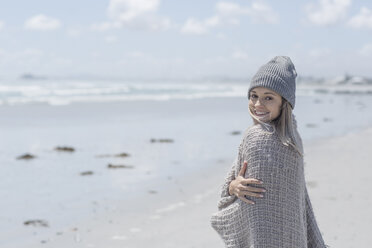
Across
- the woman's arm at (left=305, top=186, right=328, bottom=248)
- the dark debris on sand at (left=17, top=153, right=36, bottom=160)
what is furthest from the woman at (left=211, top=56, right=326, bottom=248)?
the dark debris on sand at (left=17, top=153, right=36, bottom=160)

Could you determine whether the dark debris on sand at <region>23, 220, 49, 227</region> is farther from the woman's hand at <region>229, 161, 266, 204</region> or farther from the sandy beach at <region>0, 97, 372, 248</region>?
the woman's hand at <region>229, 161, 266, 204</region>

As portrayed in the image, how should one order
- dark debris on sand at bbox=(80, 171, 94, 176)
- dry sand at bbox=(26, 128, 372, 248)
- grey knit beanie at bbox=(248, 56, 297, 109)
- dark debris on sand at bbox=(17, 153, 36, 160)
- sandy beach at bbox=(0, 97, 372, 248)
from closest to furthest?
grey knit beanie at bbox=(248, 56, 297, 109) → dry sand at bbox=(26, 128, 372, 248) → sandy beach at bbox=(0, 97, 372, 248) → dark debris on sand at bbox=(80, 171, 94, 176) → dark debris on sand at bbox=(17, 153, 36, 160)

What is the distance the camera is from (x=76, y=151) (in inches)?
452

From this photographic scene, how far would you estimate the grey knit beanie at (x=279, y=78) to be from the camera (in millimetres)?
2301

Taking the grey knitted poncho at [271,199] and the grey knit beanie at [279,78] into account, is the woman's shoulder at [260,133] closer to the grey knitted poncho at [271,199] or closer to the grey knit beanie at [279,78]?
the grey knitted poncho at [271,199]

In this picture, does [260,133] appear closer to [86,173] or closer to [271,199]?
[271,199]

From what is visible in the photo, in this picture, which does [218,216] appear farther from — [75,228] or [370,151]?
[370,151]

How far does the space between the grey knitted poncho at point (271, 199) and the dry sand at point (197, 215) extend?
2.87 meters

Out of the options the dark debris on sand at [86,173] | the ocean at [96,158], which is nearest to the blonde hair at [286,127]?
the ocean at [96,158]

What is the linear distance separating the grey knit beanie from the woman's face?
0.04 m

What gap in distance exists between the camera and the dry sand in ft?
17.6

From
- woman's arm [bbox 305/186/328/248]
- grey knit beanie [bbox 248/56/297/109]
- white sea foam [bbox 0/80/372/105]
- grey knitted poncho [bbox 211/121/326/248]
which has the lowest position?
white sea foam [bbox 0/80/372/105]

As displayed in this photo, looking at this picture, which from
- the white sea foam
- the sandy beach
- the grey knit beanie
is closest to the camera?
the grey knit beanie

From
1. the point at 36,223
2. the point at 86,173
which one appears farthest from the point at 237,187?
the point at 86,173
